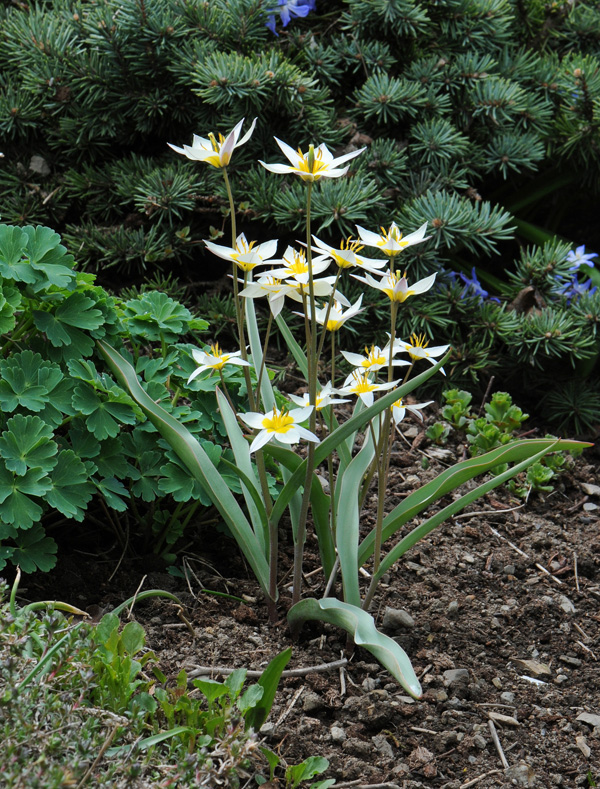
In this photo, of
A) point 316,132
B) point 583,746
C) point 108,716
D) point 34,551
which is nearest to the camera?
point 108,716

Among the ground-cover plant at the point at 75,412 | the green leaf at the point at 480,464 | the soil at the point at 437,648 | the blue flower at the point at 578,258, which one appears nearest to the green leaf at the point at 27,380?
the ground-cover plant at the point at 75,412

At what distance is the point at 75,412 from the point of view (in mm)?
1651

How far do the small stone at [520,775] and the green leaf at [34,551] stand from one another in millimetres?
937

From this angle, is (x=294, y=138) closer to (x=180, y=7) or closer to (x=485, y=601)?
(x=180, y=7)

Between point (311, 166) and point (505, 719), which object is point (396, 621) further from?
point (311, 166)

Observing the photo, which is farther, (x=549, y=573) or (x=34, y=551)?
(x=549, y=573)

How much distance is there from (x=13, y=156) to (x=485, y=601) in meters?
2.23

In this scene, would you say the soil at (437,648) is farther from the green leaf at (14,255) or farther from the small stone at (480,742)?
the green leaf at (14,255)

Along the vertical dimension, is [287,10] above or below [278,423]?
above

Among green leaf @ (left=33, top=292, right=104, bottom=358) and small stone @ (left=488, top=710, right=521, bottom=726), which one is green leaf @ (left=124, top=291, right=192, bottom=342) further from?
small stone @ (left=488, top=710, right=521, bottom=726)

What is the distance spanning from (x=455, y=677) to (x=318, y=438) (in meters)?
0.57

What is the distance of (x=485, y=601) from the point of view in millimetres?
1830

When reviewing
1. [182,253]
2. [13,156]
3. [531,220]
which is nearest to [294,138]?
[182,253]

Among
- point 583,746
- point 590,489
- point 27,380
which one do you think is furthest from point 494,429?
point 27,380
